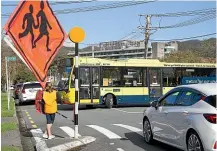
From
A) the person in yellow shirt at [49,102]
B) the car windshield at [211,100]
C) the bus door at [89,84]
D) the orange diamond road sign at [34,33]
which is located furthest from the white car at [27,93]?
the car windshield at [211,100]

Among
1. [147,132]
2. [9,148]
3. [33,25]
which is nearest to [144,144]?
[147,132]

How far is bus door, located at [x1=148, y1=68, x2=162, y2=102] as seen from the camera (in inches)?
956

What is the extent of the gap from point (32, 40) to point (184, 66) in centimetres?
1766

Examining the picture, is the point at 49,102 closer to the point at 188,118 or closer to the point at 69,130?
the point at 69,130

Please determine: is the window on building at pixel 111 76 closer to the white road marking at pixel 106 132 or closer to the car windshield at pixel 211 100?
the white road marking at pixel 106 132

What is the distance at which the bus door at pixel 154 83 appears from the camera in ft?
79.7

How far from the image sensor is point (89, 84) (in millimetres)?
22297

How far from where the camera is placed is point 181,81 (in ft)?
83.2

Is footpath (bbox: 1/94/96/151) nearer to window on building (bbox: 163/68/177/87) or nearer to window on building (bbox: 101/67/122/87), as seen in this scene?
window on building (bbox: 101/67/122/87)

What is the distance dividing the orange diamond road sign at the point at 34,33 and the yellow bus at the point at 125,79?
1171 cm

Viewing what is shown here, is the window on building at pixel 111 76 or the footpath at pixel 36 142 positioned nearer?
the footpath at pixel 36 142

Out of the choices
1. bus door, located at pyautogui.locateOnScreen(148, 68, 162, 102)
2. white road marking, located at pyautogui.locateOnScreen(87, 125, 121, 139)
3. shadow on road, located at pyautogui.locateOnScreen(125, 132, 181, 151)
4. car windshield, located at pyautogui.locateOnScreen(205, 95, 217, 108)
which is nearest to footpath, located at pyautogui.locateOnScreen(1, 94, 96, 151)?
white road marking, located at pyautogui.locateOnScreen(87, 125, 121, 139)

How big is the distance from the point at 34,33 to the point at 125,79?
48.2 ft

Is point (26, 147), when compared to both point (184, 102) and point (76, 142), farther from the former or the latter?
point (184, 102)
